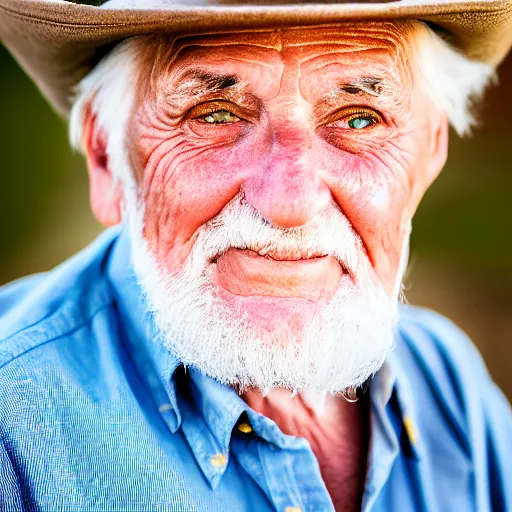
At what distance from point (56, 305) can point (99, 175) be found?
435mm

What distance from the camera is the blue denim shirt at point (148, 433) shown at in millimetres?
1484

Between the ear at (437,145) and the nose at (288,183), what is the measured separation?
0.52 meters

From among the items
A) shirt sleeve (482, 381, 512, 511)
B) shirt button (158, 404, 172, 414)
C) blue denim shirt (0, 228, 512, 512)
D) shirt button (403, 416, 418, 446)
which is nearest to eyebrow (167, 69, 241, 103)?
blue denim shirt (0, 228, 512, 512)

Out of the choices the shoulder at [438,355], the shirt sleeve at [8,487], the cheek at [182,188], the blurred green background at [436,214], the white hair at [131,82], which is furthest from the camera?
the blurred green background at [436,214]

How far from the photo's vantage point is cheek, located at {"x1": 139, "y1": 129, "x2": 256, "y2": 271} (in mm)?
1627

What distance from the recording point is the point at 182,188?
65.7 inches

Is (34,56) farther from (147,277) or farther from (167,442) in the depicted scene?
(167,442)

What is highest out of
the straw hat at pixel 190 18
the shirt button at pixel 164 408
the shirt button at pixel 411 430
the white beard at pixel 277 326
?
the straw hat at pixel 190 18

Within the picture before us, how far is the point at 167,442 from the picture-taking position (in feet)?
A: 5.26

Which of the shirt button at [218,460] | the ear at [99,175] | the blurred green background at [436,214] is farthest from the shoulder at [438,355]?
the blurred green background at [436,214]

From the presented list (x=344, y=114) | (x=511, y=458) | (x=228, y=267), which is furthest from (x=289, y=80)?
(x=511, y=458)

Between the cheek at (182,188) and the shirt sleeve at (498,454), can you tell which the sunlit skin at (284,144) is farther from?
the shirt sleeve at (498,454)

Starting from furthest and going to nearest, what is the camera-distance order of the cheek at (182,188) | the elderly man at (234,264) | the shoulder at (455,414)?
the shoulder at (455,414) → the cheek at (182,188) → the elderly man at (234,264)

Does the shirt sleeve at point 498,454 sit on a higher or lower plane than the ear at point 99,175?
lower
